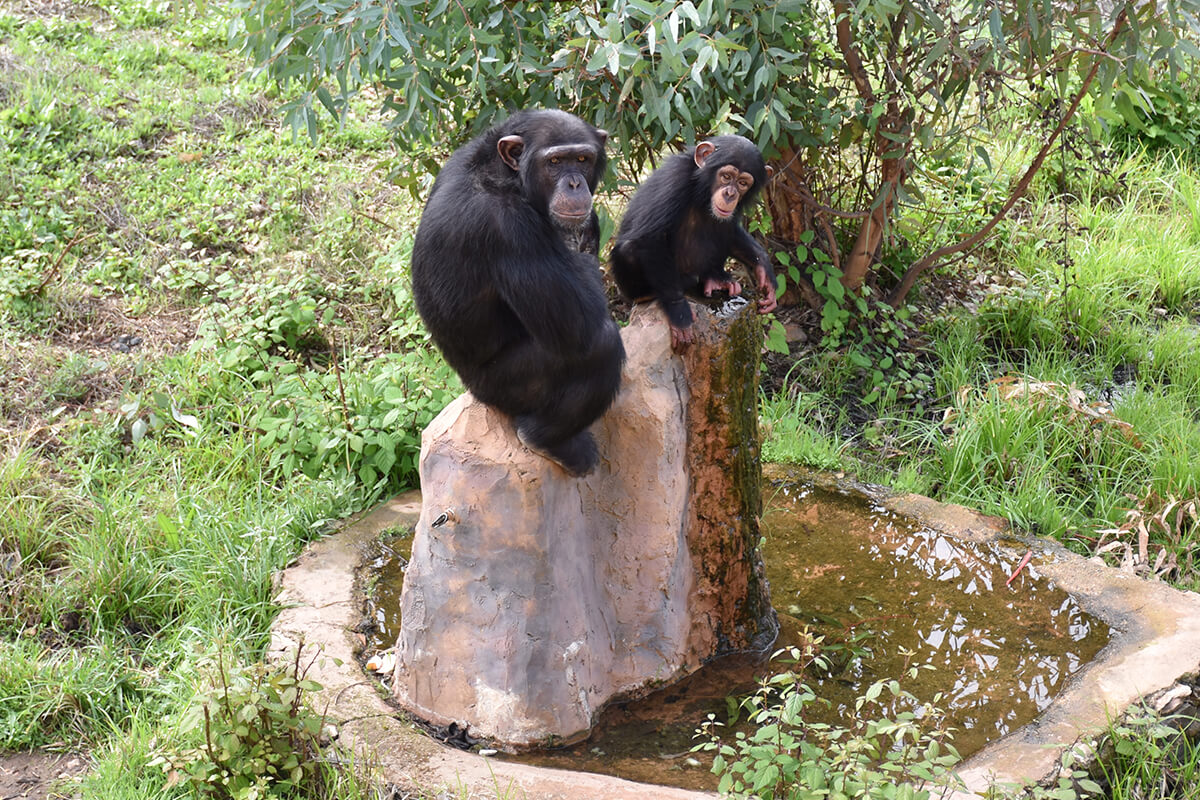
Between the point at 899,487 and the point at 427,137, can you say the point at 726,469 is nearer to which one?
the point at 899,487

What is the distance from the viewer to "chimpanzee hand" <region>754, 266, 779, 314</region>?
4.34 meters

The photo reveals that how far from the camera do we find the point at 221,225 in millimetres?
7430

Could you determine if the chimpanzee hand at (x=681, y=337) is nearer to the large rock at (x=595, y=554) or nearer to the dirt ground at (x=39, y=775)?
the large rock at (x=595, y=554)

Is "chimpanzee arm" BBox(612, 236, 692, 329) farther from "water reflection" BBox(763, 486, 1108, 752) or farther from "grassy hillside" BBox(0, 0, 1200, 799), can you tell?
"grassy hillside" BBox(0, 0, 1200, 799)

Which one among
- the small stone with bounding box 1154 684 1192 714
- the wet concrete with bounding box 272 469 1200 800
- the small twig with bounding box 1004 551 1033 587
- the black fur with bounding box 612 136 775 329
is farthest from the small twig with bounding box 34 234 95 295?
the small stone with bounding box 1154 684 1192 714

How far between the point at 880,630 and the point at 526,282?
1.91 metres

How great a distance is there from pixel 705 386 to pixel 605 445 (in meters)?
0.40

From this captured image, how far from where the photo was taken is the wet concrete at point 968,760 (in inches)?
124

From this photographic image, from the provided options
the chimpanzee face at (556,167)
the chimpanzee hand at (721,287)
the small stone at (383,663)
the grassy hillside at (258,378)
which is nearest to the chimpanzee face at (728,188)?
the chimpanzee hand at (721,287)

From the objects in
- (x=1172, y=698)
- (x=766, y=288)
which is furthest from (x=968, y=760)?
(x=766, y=288)

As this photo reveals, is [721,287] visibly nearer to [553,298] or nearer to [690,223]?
[690,223]

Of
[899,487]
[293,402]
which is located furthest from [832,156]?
[293,402]

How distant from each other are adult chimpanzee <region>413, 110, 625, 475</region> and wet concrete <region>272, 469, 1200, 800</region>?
964 mm

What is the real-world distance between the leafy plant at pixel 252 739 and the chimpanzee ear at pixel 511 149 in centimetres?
161
